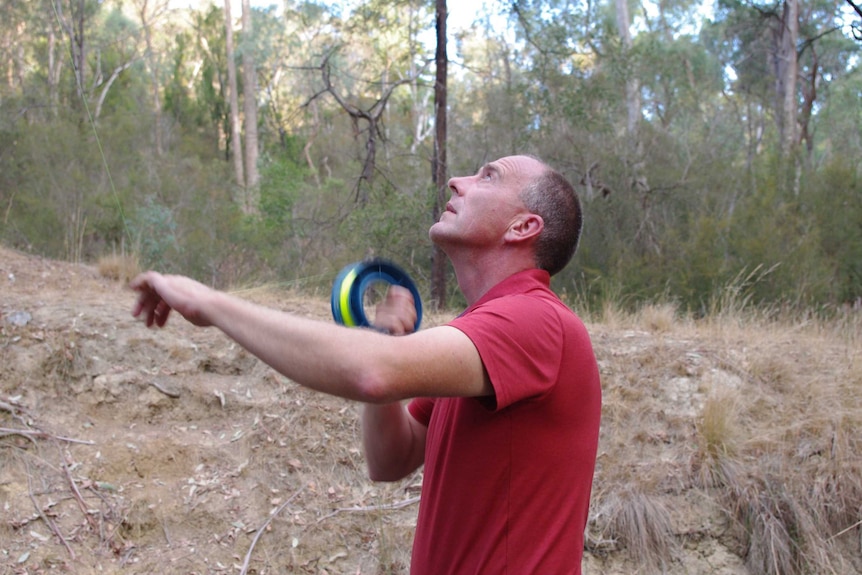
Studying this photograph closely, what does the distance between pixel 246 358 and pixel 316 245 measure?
7.01 metres

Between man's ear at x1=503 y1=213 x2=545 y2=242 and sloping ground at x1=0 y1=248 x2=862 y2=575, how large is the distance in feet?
11.6

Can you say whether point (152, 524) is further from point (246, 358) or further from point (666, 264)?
point (666, 264)

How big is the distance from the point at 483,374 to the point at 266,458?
4.29m

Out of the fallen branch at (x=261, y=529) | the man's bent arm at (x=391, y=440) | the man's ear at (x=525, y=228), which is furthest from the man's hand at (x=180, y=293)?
the fallen branch at (x=261, y=529)

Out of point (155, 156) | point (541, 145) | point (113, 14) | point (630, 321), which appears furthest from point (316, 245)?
point (113, 14)

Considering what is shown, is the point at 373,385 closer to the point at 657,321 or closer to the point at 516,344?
the point at 516,344

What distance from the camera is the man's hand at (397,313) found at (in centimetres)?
213

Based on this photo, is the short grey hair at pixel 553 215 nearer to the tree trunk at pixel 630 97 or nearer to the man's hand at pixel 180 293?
the man's hand at pixel 180 293

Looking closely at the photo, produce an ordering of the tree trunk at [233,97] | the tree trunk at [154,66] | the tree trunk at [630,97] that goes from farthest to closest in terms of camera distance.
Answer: the tree trunk at [233,97] < the tree trunk at [154,66] < the tree trunk at [630,97]

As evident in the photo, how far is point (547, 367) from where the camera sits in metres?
1.72

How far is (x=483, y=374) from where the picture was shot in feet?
5.33

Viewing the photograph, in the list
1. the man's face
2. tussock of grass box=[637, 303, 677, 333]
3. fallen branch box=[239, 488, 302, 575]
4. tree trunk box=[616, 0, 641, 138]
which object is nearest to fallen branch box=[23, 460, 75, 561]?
fallen branch box=[239, 488, 302, 575]

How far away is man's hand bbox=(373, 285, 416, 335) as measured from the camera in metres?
2.13

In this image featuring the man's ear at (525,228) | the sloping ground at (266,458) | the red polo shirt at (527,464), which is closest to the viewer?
the red polo shirt at (527,464)
